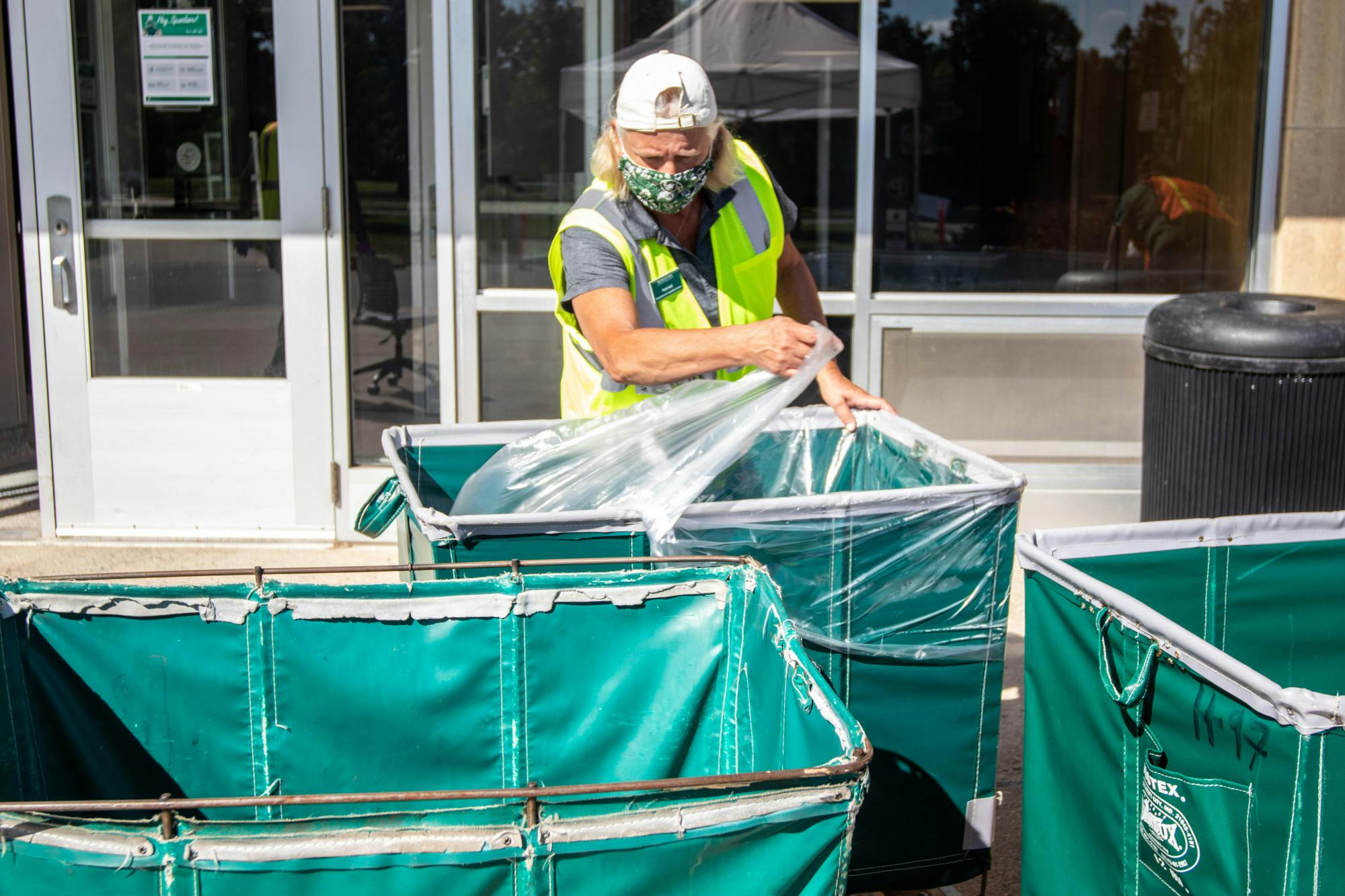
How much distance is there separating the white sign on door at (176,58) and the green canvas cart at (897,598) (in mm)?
3331

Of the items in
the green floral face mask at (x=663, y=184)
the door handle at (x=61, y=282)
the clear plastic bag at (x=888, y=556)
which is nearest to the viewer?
the clear plastic bag at (x=888, y=556)

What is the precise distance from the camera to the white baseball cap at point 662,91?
8.98 feet

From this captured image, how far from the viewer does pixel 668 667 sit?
2318mm

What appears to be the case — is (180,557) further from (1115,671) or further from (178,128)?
(1115,671)

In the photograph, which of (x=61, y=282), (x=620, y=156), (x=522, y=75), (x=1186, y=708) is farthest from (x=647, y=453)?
(x=61, y=282)

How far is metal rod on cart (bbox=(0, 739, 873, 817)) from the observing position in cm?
152

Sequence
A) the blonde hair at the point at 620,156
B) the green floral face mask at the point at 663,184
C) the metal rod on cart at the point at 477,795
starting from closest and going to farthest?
1. the metal rod on cart at the point at 477,795
2. the green floral face mask at the point at 663,184
3. the blonde hair at the point at 620,156

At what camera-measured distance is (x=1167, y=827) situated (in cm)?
194

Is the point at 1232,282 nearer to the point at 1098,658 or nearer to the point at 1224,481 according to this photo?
the point at 1224,481

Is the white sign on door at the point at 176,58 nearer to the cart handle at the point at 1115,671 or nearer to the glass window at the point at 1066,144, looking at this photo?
the glass window at the point at 1066,144

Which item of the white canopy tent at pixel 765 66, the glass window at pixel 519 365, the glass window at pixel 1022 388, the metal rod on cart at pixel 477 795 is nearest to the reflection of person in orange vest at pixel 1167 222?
the glass window at pixel 1022 388

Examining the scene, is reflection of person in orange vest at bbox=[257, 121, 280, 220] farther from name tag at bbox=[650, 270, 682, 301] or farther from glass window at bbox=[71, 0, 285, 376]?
name tag at bbox=[650, 270, 682, 301]

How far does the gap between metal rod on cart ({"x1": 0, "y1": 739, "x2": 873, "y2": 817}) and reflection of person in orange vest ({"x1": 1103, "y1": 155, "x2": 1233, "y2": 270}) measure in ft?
15.1

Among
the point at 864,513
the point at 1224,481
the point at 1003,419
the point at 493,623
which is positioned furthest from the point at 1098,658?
the point at 1003,419
